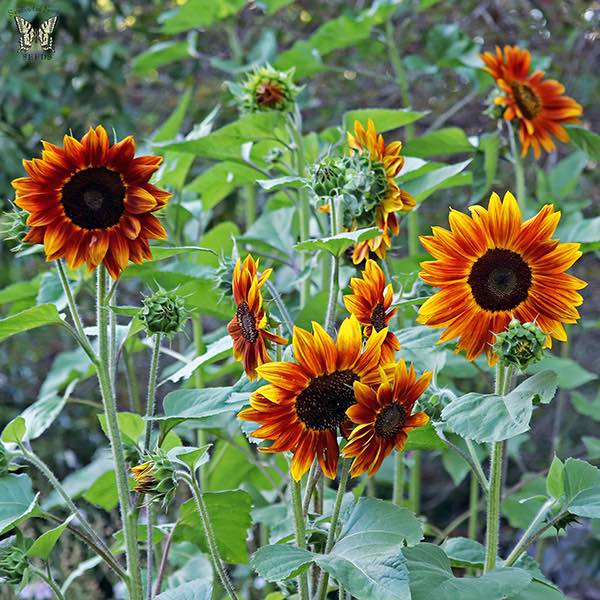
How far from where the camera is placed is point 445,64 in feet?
4.68

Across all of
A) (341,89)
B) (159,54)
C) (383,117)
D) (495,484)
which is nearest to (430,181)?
(383,117)

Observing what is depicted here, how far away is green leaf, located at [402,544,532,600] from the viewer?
635 millimetres

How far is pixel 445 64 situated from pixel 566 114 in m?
0.35

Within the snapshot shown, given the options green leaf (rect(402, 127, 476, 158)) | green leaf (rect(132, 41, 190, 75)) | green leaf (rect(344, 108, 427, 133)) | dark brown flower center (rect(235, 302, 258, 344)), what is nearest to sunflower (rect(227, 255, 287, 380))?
dark brown flower center (rect(235, 302, 258, 344))

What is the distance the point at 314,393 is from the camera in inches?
25.7

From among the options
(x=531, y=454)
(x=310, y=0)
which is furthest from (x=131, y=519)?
(x=310, y=0)

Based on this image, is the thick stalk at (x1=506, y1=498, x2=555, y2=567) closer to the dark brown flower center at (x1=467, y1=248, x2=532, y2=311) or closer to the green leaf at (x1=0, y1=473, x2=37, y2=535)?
the dark brown flower center at (x1=467, y1=248, x2=532, y2=311)

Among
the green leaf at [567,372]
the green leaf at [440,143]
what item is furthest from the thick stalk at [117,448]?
the green leaf at [567,372]

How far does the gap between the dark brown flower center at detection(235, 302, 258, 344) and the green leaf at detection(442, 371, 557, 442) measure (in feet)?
0.48

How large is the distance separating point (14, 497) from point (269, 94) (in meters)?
0.45

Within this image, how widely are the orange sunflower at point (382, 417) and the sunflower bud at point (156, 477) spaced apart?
136 mm

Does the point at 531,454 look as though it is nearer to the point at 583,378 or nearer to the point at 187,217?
the point at 583,378

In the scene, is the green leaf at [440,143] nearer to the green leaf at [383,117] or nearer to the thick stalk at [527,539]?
the green leaf at [383,117]

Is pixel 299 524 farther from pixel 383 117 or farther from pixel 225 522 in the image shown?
pixel 383 117
